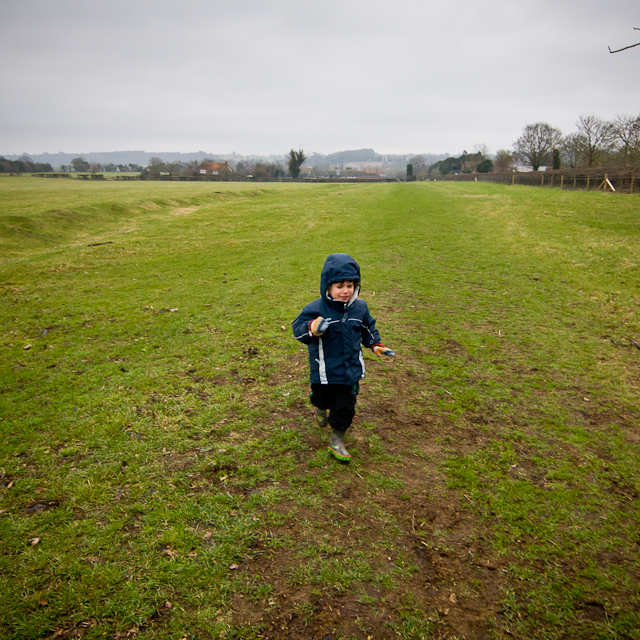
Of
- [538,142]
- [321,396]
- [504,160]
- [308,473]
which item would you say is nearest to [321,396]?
[321,396]

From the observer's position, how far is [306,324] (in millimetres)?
4074

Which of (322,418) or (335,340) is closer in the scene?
(335,340)

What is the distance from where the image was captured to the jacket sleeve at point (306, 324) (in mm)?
4055

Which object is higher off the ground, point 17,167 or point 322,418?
point 17,167

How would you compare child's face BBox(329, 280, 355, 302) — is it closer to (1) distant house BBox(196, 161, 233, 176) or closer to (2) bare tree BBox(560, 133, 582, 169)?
(2) bare tree BBox(560, 133, 582, 169)

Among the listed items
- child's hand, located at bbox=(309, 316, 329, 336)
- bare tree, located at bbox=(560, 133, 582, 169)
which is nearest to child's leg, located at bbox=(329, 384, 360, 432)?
child's hand, located at bbox=(309, 316, 329, 336)

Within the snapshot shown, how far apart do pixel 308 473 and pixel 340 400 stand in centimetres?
79

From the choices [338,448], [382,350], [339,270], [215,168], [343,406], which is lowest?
[338,448]

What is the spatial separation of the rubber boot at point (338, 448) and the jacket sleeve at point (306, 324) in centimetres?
105

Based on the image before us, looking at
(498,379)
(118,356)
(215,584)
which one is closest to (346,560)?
(215,584)

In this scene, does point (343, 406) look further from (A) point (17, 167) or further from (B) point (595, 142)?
(A) point (17, 167)

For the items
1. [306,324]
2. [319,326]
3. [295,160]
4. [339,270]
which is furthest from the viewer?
[295,160]

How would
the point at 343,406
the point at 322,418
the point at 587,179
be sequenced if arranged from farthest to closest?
the point at 587,179, the point at 322,418, the point at 343,406

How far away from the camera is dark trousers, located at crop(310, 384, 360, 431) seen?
Answer: 4258 millimetres
